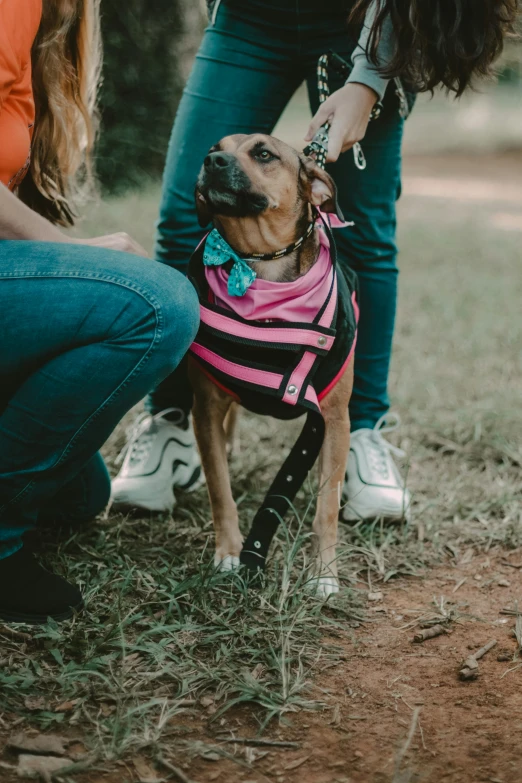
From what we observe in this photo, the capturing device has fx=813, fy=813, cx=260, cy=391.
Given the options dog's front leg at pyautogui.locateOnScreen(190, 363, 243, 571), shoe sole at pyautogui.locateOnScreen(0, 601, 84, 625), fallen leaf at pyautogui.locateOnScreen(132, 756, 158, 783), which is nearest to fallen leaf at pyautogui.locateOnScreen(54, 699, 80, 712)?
fallen leaf at pyautogui.locateOnScreen(132, 756, 158, 783)

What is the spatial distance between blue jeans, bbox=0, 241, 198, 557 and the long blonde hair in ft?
1.93

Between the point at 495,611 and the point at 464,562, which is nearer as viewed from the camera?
the point at 495,611

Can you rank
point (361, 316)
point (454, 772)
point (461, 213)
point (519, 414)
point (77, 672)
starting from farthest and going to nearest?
point (461, 213)
point (519, 414)
point (361, 316)
point (77, 672)
point (454, 772)

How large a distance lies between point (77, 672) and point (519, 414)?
8.42ft

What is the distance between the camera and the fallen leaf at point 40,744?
1640 mm

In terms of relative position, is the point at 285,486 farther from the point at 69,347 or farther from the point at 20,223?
the point at 20,223

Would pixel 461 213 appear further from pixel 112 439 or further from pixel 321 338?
pixel 321 338

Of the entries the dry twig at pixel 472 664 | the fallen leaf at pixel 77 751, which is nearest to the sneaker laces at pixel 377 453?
the dry twig at pixel 472 664

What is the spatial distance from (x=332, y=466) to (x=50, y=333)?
1012mm

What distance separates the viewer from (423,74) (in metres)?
2.44

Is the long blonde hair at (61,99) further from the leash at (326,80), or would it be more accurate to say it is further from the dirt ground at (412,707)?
the dirt ground at (412,707)

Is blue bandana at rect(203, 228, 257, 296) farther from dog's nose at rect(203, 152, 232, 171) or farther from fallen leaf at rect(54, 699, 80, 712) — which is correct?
fallen leaf at rect(54, 699, 80, 712)

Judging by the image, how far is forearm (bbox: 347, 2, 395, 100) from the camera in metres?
2.35

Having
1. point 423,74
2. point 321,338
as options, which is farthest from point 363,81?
point 321,338
